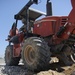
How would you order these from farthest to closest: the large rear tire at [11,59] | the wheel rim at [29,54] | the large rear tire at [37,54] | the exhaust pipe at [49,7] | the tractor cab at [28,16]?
the large rear tire at [11,59] < the tractor cab at [28,16] < the exhaust pipe at [49,7] < the wheel rim at [29,54] < the large rear tire at [37,54]

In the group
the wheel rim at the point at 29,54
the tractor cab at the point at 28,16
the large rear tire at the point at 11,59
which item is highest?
the tractor cab at the point at 28,16

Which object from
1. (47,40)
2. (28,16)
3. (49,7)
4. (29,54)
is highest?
(49,7)

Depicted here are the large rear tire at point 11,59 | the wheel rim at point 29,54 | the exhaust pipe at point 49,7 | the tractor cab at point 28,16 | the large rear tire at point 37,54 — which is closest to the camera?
the large rear tire at point 37,54

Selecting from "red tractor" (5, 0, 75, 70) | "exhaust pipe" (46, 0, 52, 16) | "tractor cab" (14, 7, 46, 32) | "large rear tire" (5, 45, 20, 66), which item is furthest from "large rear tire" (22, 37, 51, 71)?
"large rear tire" (5, 45, 20, 66)

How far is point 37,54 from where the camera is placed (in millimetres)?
6930

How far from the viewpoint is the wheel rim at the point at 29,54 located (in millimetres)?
7508

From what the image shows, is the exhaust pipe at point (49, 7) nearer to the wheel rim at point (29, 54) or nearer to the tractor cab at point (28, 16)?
the tractor cab at point (28, 16)

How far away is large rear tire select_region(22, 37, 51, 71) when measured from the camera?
6.83m

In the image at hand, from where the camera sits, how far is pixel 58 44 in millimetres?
7590

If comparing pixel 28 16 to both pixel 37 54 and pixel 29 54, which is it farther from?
pixel 37 54

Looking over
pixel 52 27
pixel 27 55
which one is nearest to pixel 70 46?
pixel 52 27

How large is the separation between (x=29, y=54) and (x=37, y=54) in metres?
0.86

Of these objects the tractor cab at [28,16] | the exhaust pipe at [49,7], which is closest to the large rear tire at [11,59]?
the tractor cab at [28,16]

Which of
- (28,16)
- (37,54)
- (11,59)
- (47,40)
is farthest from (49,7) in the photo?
(11,59)
